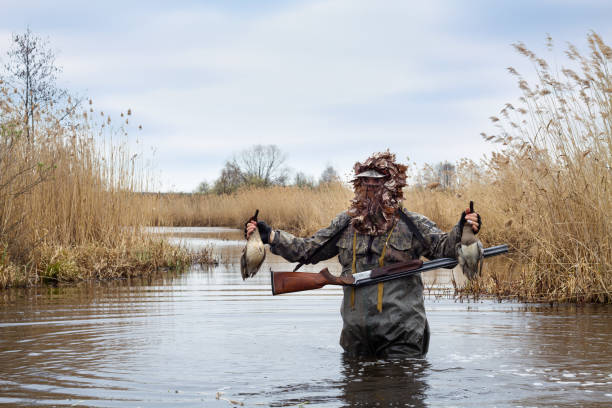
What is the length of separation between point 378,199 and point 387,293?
2.23 feet

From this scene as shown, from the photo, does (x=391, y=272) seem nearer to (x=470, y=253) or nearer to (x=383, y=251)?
(x=383, y=251)

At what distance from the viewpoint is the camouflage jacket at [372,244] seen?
572cm

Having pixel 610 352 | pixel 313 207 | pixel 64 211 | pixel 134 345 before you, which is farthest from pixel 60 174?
pixel 313 207

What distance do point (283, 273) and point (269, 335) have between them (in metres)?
1.99

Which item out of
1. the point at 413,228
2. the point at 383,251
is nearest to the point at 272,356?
the point at 383,251

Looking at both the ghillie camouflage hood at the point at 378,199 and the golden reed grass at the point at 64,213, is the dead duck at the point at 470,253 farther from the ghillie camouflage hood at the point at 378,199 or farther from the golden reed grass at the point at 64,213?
the golden reed grass at the point at 64,213

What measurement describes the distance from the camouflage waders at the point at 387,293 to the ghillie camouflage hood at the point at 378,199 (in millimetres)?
92

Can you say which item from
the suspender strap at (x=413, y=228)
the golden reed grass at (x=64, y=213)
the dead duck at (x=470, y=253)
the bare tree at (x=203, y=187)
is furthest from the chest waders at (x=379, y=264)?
the bare tree at (x=203, y=187)

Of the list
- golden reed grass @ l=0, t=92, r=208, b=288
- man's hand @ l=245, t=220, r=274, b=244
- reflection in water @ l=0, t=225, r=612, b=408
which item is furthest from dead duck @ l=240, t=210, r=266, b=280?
golden reed grass @ l=0, t=92, r=208, b=288

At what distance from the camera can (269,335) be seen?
773 centimetres

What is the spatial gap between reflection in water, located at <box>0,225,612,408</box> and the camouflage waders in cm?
17

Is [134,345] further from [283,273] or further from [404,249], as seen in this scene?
[404,249]

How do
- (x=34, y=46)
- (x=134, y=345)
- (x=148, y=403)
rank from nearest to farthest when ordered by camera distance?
(x=148, y=403), (x=134, y=345), (x=34, y=46)

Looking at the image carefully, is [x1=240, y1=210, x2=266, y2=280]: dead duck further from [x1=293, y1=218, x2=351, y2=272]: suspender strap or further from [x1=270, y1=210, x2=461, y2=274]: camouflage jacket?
[x1=293, y1=218, x2=351, y2=272]: suspender strap
